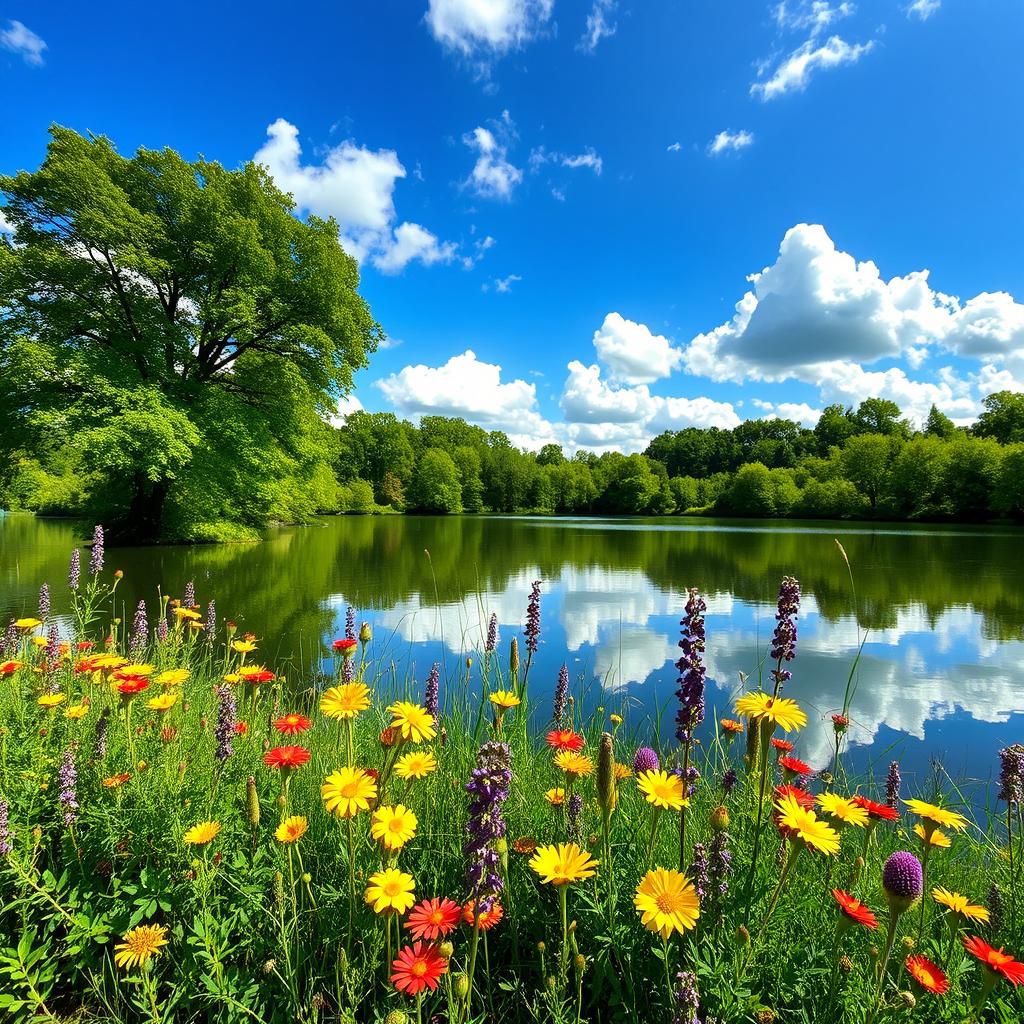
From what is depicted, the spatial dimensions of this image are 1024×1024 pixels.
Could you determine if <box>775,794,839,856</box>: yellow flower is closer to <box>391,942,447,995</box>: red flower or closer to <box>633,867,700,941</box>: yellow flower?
<box>633,867,700,941</box>: yellow flower

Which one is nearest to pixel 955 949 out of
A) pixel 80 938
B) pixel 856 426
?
pixel 80 938

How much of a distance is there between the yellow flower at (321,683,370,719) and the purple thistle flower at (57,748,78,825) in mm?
1240

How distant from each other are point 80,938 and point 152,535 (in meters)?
22.1

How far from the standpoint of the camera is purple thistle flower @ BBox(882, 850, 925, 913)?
4.24ft

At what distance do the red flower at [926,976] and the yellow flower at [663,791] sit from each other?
26.6 inches

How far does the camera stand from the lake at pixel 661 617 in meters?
6.42

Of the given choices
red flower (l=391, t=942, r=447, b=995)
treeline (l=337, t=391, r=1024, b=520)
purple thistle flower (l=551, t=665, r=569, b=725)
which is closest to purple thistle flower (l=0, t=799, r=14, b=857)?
red flower (l=391, t=942, r=447, b=995)

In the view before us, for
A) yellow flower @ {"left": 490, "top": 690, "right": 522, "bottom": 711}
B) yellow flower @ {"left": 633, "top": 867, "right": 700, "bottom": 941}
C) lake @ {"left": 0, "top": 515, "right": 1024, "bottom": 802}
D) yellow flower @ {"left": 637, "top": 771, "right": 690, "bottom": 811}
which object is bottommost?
lake @ {"left": 0, "top": 515, "right": 1024, "bottom": 802}

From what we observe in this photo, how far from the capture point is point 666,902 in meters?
1.33

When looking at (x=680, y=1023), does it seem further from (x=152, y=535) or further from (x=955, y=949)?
(x=152, y=535)

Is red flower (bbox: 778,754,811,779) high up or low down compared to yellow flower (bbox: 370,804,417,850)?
down

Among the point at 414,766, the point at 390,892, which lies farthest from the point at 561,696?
the point at 390,892

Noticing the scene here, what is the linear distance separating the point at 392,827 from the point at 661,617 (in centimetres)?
1087

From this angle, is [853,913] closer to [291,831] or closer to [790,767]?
[790,767]
